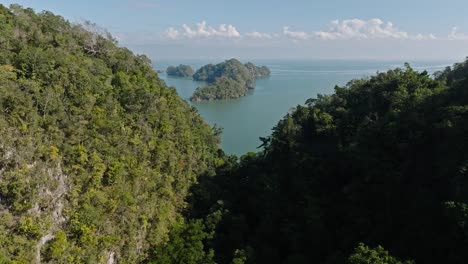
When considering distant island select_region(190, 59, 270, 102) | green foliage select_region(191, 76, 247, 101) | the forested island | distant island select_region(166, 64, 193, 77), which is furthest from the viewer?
distant island select_region(166, 64, 193, 77)

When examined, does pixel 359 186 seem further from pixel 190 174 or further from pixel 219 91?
pixel 219 91

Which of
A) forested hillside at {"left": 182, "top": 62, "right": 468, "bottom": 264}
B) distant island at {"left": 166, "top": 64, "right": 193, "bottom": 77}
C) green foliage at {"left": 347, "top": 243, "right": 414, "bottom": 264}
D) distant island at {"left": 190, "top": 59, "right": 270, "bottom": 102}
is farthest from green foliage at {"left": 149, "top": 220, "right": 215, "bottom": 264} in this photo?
distant island at {"left": 166, "top": 64, "right": 193, "bottom": 77}

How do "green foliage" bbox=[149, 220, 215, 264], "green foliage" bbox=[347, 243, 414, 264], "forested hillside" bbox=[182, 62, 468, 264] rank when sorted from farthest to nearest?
1. "green foliage" bbox=[149, 220, 215, 264]
2. "forested hillside" bbox=[182, 62, 468, 264]
3. "green foliage" bbox=[347, 243, 414, 264]

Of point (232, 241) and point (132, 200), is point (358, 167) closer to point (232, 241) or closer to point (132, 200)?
point (232, 241)

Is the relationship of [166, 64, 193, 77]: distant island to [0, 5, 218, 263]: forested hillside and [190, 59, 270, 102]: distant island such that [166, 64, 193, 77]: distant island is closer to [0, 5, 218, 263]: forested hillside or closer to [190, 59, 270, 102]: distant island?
[190, 59, 270, 102]: distant island

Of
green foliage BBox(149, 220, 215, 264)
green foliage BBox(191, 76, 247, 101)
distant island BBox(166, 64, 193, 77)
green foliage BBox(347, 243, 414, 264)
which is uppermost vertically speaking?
distant island BBox(166, 64, 193, 77)

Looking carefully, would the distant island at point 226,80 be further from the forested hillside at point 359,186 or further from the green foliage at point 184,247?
the green foliage at point 184,247

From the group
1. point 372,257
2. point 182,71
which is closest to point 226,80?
point 182,71
